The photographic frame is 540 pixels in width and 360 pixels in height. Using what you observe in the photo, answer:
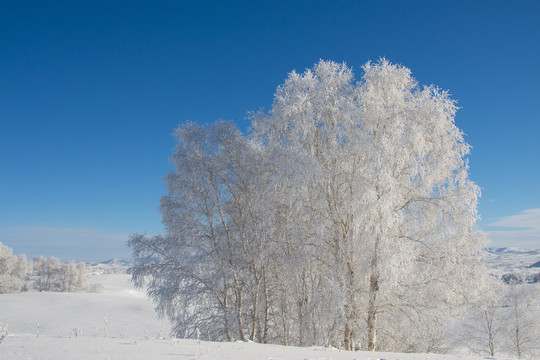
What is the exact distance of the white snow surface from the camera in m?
5.29

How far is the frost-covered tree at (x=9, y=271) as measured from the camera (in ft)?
160

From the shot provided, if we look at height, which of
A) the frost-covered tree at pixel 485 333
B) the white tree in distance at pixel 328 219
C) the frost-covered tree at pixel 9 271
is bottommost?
the frost-covered tree at pixel 485 333

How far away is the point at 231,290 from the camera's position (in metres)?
14.5

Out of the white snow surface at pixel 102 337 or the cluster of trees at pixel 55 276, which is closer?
the white snow surface at pixel 102 337

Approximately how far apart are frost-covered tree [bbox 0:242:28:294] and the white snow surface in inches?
457

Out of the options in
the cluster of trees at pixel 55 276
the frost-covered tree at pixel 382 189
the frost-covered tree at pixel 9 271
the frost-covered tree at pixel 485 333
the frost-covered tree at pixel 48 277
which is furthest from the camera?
the frost-covered tree at pixel 48 277

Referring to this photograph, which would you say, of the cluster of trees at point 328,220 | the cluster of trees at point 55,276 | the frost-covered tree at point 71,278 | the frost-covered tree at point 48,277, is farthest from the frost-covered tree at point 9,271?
the cluster of trees at point 328,220

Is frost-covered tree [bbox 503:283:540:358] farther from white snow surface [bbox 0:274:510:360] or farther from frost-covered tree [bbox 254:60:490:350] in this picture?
white snow surface [bbox 0:274:510:360]

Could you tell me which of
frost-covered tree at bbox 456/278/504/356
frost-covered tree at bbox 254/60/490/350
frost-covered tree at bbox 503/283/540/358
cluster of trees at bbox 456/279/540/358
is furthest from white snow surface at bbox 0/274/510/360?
frost-covered tree at bbox 503/283/540/358

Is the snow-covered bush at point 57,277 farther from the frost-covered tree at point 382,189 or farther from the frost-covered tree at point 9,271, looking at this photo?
the frost-covered tree at point 382,189

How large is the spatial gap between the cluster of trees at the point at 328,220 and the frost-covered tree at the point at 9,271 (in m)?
52.0

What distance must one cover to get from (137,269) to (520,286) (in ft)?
105

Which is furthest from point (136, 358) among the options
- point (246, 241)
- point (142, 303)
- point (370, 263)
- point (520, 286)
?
point (142, 303)

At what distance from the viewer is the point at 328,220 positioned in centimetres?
1119
